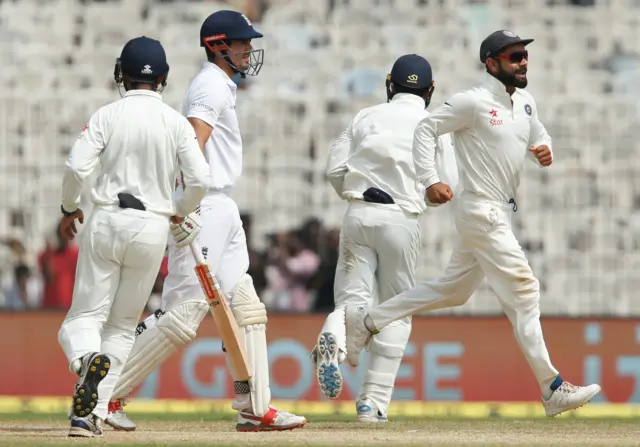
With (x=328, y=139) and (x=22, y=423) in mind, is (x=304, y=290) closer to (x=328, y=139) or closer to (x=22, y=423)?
(x=328, y=139)

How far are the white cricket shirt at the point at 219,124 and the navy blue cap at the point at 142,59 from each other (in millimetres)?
409

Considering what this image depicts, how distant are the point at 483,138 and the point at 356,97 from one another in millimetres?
7020

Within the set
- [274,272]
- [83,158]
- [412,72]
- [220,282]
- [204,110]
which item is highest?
[412,72]

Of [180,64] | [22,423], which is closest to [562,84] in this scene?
[180,64]

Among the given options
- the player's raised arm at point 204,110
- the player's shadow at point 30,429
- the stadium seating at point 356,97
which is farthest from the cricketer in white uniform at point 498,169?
the stadium seating at point 356,97

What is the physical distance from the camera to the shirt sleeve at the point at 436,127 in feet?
25.4

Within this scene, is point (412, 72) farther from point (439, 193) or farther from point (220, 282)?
point (220, 282)

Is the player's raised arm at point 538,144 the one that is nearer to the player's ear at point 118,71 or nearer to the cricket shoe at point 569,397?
the cricket shoe at point 569,397

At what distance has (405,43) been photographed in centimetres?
1588

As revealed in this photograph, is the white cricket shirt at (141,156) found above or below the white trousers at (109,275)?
above

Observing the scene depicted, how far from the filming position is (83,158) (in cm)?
665

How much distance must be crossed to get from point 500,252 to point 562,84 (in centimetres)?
827

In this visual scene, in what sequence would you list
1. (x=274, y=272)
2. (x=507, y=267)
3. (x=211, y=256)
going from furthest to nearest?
(x=274, y=272)
(x=507, y=267)
(x=211, y=256)

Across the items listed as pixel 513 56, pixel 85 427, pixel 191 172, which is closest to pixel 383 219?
pixel 513 56
